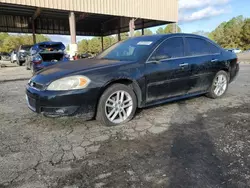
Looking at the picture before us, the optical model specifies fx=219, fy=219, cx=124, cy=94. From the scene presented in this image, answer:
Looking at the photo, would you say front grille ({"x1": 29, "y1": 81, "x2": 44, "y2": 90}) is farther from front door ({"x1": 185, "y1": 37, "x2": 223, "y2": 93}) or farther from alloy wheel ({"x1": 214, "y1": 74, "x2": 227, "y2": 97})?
alloy wheel ({"x1": 214, "y1": 74, "x2": 227, "y2": 97})

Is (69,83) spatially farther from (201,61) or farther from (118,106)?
(201,61)

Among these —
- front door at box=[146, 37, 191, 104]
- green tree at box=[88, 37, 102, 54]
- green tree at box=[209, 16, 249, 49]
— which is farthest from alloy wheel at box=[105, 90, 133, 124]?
green tree at box=[88, 37, 102, 54]

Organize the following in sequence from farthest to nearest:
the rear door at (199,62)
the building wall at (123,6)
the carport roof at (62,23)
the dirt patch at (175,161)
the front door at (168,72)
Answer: the carport roof at (62,23), the building wall at (123,6), the rear door at (199,62), the front door at (168,72), the dirt patch at (175,161)

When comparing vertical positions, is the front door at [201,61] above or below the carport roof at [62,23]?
below

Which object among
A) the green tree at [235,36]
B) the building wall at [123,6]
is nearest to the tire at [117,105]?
the building wall at [123,6]

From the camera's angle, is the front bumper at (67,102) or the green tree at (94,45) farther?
the green tree at (94,45)

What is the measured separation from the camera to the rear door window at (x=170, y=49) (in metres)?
3.71

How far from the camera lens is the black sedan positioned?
9.96ft

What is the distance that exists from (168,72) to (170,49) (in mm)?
461

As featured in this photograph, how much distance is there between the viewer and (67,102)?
2.97 m

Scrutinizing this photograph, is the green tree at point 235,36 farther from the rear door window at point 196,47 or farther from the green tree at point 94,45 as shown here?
the rear door window at point 196,47

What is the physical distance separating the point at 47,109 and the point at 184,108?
255cm

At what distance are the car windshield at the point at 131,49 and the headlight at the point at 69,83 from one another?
0.99 metres

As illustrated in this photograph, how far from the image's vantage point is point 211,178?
200 centimetres
